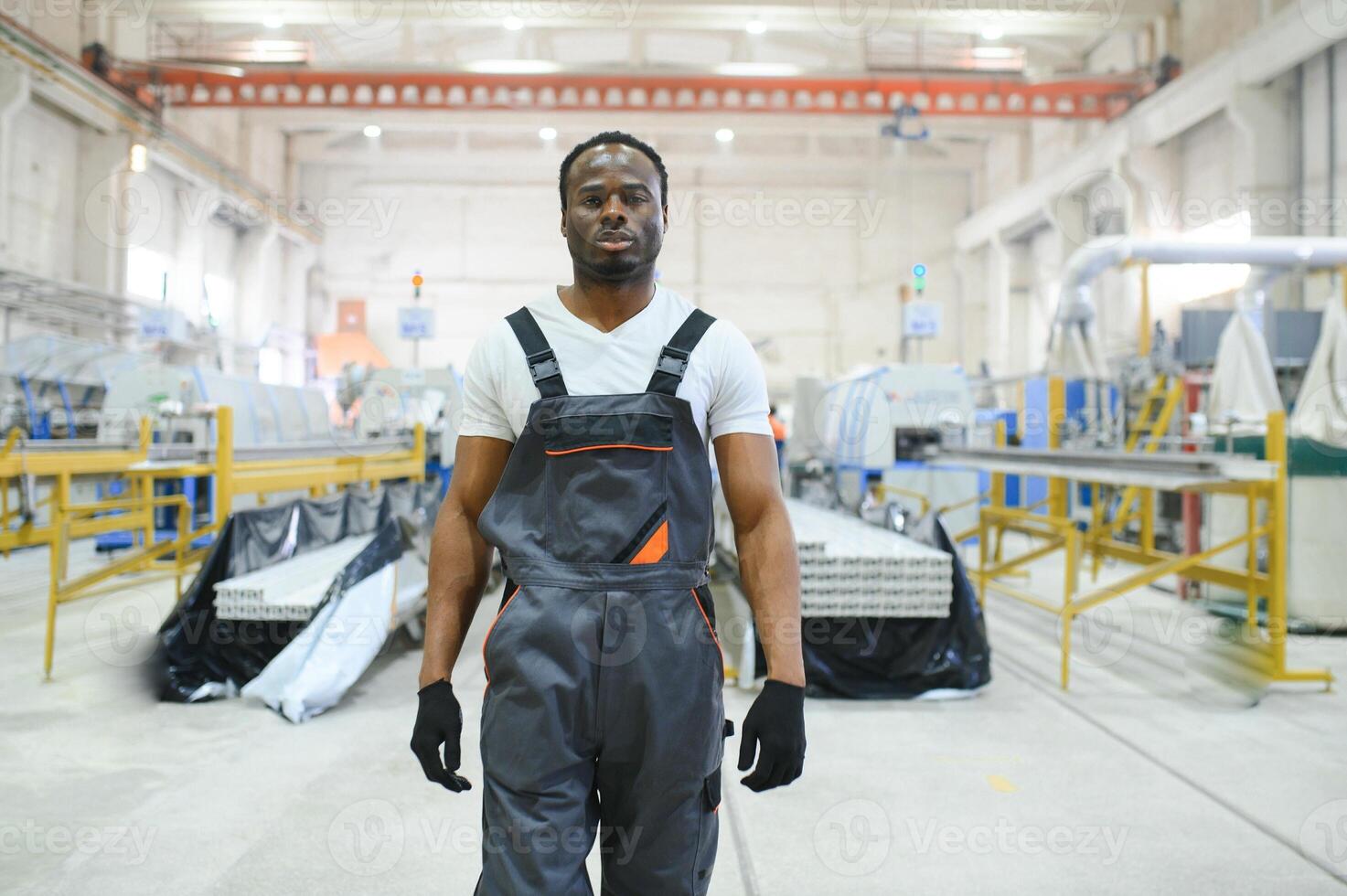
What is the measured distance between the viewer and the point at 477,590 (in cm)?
140

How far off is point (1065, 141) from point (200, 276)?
582 inches

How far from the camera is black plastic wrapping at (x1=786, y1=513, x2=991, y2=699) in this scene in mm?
4082

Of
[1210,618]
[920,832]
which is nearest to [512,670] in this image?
[920,832]

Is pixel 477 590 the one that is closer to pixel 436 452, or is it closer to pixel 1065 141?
pixel 436 452

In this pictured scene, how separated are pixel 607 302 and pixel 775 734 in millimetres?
712

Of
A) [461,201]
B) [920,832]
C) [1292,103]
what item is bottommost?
[920,832]

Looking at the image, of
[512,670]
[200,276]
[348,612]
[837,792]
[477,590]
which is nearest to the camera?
[512,670]
